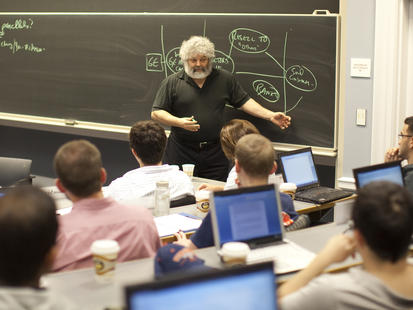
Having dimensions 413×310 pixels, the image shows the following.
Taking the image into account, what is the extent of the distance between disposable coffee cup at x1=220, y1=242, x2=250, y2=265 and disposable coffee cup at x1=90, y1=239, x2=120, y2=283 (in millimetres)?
434

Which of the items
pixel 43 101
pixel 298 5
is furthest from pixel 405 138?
pixel 43 101

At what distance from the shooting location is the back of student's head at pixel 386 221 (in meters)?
1.84

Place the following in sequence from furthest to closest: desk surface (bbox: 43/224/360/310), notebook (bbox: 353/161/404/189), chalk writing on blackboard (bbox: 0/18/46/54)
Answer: chalk writing on blackboard (bbox: 0/18/46/54), notebook (bbox: 353/161/404/189), desk surface (bbox: 43/224/360/310)

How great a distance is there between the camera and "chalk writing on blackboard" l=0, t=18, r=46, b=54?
267 inches

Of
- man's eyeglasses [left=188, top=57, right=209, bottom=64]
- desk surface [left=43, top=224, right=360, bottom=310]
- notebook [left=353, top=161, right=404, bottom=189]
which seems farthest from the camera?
man's eyeglasses [left=188, top=57, right=209, bottom=64]

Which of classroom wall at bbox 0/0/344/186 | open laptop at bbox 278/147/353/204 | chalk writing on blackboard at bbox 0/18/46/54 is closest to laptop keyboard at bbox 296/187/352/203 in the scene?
open laptop at bbox 278/147/353/204

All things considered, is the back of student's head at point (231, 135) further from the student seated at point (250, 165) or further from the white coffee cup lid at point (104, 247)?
the white coffee cup lid at point (104, 247)

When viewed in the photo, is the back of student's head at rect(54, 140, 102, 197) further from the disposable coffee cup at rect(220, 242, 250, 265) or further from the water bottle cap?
the water bottle cap

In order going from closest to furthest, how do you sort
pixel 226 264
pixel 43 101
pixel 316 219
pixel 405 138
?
1. pixel 226 264
2. pixel 405 138
3. pixel 316 219
4. pixel 43 101

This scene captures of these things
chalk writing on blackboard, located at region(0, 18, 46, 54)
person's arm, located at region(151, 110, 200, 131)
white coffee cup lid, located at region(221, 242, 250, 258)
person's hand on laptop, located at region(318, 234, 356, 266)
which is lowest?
white coffee cup lid, located at region(221, 242, 250, 258)

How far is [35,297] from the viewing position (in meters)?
1.54

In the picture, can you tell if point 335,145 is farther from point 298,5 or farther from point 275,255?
point 275,255

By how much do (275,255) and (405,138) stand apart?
1.63m

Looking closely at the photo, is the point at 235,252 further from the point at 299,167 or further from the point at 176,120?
the point at 176,120
